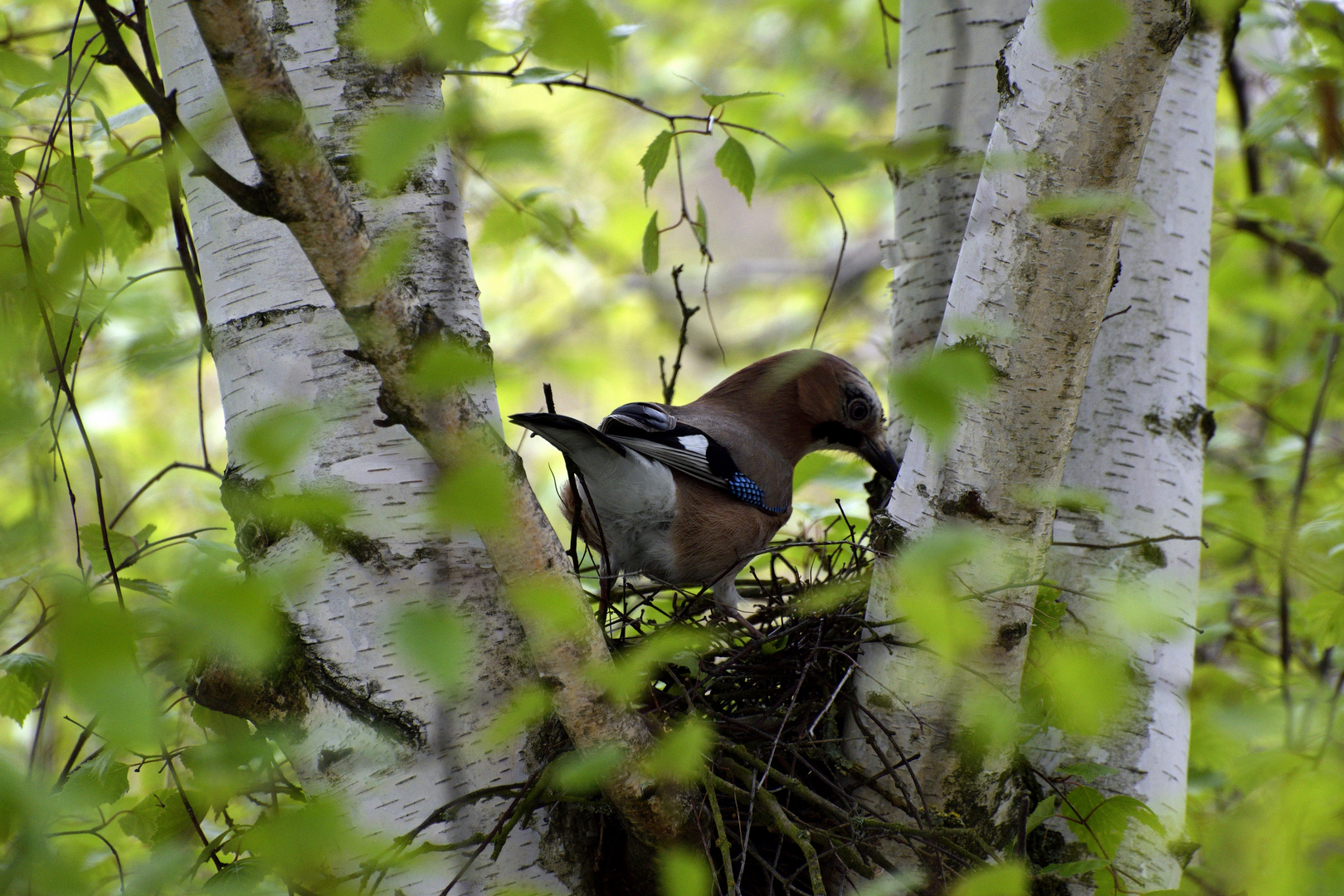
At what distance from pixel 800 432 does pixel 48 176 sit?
7.77 feet

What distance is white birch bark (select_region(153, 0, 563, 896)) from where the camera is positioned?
63.8 inches

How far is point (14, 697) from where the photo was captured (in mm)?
1837

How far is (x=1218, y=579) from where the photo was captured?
3.81m

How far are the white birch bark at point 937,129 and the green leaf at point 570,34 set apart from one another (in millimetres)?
1619

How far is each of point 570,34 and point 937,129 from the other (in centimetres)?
170

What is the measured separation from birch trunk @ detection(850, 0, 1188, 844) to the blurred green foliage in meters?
0.08

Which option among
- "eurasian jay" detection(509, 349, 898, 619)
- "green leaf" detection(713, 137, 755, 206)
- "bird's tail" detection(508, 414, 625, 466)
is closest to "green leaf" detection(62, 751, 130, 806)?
"bird's tail" detection(508, 414, 625, 466)

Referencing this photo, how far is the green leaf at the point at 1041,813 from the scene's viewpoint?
191 cm

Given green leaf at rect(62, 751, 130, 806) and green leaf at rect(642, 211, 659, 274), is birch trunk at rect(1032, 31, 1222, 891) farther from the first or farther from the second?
green leaf at rect(62, 751, 130, 806)

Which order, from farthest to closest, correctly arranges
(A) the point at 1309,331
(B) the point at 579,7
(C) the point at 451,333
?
(A) the point at 1309,331 → (C) the point at 451,333 → (B) the point at 579,7

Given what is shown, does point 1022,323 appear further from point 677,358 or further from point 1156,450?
point 677,358

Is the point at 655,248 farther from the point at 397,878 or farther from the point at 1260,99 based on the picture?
the point at 1260,99

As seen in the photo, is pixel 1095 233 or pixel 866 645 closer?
pixel 1095 233

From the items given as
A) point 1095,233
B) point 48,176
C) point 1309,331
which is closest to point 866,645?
point 1095,233
